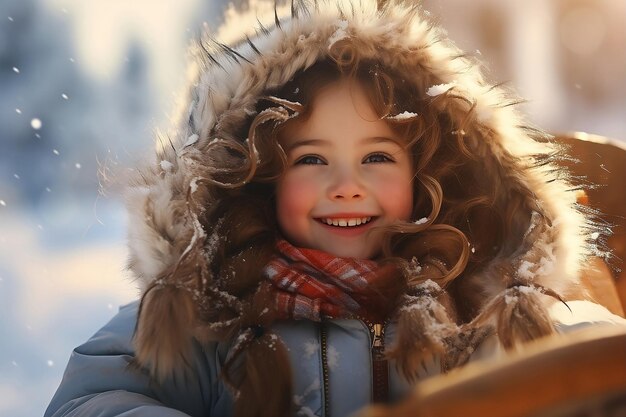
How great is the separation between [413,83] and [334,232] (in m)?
0.31

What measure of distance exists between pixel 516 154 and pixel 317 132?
36 centimetres

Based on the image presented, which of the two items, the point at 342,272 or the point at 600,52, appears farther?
the point at 600,52

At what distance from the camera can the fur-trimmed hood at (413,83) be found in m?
1.35

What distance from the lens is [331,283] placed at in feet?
4.60

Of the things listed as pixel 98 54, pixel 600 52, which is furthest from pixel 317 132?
pixel 600 52

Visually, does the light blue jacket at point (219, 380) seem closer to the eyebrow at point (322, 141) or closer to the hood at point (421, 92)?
the hood at point (421, 92)

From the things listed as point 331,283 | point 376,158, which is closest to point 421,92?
point 376,158

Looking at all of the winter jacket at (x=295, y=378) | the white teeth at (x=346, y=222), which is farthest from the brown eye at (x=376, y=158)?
the winter jacket at (x=295, y=378)

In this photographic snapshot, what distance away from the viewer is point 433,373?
4.34 ft

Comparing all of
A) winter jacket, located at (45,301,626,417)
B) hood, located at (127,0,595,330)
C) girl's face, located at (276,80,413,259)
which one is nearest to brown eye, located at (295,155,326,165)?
girl's face, located at (276,80,413,259)

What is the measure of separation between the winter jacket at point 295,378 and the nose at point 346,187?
0.22 m

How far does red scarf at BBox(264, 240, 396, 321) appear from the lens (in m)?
1.38

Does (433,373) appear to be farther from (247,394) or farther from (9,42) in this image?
(9,42)

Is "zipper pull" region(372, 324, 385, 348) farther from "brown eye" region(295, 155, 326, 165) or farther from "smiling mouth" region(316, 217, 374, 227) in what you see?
"brown eye" region(295, 155, 326, 165)
